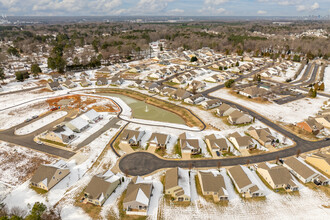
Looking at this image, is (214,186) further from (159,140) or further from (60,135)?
(60,135)

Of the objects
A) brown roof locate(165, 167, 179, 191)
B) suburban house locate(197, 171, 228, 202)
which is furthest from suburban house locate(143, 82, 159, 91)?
suburban house locate(197, 171, 228, 202)

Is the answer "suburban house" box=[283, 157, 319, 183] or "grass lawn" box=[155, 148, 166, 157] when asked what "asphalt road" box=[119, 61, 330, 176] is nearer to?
"grass lawn" box=[155, 148, 166, 157]

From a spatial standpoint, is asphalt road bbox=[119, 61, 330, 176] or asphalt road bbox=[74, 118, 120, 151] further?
asphalt road bbox=[74, 118, 120, 151]

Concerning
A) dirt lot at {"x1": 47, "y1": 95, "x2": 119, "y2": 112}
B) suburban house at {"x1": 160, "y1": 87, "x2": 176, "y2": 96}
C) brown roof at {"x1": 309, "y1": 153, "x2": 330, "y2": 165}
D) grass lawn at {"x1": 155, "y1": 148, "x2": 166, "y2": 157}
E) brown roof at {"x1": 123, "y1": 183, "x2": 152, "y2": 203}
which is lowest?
grass lawn at {"x1": 155, "y1": 148, "x2": 166, "y2": 157}

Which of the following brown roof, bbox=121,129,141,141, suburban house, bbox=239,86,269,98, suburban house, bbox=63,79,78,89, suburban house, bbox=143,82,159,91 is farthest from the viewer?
suburban house, bbox=63,79,78,89

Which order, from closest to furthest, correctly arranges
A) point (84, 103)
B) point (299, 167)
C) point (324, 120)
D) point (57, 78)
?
1. point (299, 167)
2. point (324, 120)
3. point (84, 103)
4. point (57, 78)

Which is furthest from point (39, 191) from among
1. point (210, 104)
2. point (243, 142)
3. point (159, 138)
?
point (210, 104)

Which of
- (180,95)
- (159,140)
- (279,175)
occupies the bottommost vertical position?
(279,175)
